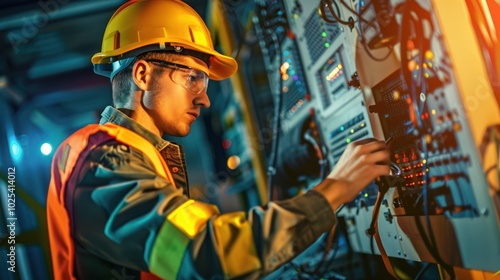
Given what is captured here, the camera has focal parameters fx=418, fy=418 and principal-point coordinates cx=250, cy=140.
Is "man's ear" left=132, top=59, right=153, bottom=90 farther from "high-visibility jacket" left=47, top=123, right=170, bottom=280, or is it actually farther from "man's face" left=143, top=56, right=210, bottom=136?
"high-visibility jacket" left=47, top=123, right=170, bottom=280

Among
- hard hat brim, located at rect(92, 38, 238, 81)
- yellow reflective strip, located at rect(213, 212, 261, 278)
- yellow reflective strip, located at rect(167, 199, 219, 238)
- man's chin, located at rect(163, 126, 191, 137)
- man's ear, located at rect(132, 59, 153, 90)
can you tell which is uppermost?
hard hat brim, located at rect(92, 38, 238, 81)

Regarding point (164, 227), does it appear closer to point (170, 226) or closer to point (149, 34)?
point (170, 226)

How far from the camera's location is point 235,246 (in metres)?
1.14

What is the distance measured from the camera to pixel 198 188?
1812 mm

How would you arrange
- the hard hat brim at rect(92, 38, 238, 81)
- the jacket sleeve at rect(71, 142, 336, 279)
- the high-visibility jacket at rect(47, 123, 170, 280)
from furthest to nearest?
the hard hat brim at rect(92, 38, 238, 81) → the high-visibility jacket at rect(47, 123, 170, 280) → the jacket sleeve at rect(71, 142, 336, 279)

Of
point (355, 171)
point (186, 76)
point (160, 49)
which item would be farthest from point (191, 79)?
point (355, 171)

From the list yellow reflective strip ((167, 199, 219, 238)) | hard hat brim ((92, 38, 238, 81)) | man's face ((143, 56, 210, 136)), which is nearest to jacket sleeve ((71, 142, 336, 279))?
yellow reflective strip ((167, 199, 219, 238))

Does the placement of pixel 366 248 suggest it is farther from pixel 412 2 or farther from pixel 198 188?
pixel 412 2

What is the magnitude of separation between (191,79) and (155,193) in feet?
1.82

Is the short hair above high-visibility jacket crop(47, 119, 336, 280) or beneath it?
above

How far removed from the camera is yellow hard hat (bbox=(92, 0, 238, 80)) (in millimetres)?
1520

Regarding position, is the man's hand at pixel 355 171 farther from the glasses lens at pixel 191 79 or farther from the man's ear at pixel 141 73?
the man's ear at pixel 141 73

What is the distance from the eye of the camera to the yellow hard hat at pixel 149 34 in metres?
1.52

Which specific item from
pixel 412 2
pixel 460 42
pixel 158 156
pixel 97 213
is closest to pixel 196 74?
pixel 158 156
